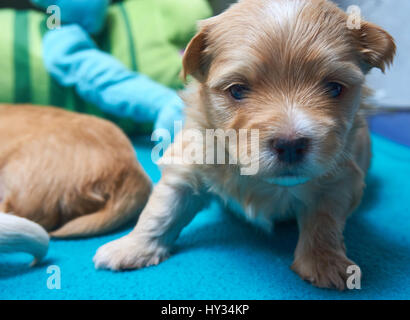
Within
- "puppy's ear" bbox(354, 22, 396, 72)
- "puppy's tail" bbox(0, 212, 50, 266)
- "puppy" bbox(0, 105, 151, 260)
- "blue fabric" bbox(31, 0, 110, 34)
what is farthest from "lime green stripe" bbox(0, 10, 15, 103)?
"puppy's ear" bbox(354, 22, 396, 72)

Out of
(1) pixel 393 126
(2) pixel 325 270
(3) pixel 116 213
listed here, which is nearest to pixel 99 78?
(3) pixel 116 213

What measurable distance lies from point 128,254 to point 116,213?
24cm

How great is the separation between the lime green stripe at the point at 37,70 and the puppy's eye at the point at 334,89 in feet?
6.26

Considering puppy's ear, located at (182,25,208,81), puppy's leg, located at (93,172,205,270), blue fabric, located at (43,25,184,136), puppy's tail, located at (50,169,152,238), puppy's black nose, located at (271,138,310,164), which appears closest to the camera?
puppy's black nose, located at (271,138,310,164)

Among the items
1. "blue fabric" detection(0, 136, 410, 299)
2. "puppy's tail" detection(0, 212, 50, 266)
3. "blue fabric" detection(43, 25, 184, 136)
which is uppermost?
"blue fabric" detection(43, 25, 184, 136)

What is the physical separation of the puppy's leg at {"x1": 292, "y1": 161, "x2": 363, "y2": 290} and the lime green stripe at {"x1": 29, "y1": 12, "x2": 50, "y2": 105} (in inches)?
72.0

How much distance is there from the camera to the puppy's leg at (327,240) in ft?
4.22

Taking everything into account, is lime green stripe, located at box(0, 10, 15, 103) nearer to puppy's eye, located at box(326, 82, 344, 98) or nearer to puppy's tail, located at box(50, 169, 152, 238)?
puppy's tail, located at box(50, 169, 152, 238)

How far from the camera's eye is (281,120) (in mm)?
1078

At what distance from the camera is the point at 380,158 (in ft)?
8.70

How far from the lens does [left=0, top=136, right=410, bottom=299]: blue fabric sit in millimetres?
1244

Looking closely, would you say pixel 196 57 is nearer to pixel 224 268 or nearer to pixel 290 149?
pixel 290 149
